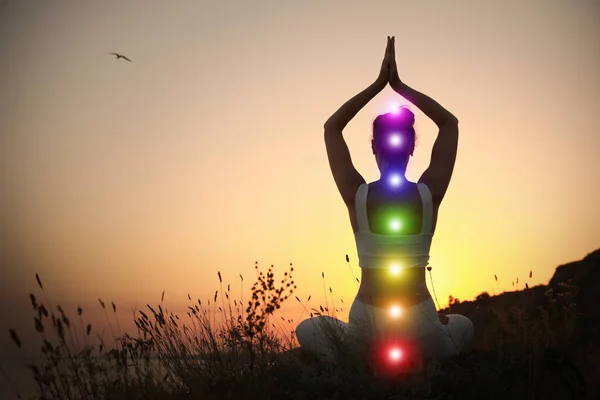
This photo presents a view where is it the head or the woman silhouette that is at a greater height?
the head

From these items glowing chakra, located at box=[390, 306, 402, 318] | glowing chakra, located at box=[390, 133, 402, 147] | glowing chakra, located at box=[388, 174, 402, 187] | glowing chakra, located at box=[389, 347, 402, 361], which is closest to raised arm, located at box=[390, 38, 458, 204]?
glowing chakra, located at box=[388, 174, 402, 187]

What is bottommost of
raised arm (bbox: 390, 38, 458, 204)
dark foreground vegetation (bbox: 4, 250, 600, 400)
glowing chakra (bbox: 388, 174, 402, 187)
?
dark foreground vegetation (bbox: 4, 250, 600, 400)

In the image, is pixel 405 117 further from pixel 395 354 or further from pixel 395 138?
pixel 395 354

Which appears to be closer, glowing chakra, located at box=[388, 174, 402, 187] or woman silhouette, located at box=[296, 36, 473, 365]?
woman silhouette, located at box=[296, 36, 473, 365]

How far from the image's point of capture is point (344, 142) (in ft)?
17.0

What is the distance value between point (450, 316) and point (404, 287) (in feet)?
1.89

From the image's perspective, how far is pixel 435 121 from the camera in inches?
206

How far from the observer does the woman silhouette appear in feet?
15.8

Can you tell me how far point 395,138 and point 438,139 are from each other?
458mm

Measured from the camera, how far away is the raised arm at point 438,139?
5016mm

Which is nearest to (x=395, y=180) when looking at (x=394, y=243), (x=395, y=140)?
(x=395, y=140)

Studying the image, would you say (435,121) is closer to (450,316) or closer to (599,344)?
(450,316)

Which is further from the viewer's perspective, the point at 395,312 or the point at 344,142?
the point at 344,142

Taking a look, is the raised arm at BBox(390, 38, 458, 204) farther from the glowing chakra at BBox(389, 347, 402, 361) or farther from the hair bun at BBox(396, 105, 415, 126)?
the glowing chakra at BBox(389, 347, 402, 361)
